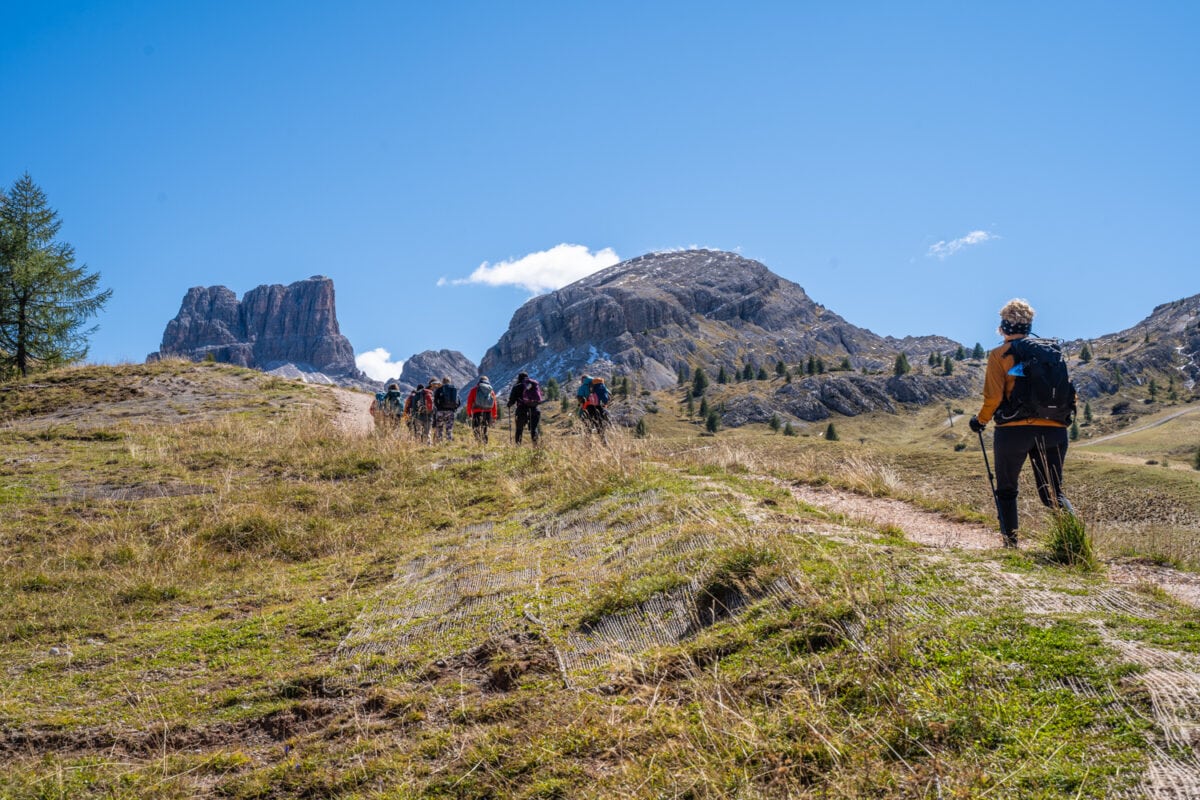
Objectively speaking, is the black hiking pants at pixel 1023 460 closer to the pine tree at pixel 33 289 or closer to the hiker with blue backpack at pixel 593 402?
the hiker with blue backpack at pixel 593 402

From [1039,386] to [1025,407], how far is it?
0.21 meters

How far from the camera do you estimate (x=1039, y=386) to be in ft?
20.2

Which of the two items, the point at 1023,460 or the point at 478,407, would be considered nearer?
the point at 1023,460

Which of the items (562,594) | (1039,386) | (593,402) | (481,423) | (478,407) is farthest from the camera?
(481,423)

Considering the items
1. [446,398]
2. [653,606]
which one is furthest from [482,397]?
[653,606]

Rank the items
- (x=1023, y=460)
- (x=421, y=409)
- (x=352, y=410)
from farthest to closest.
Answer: (x=352, y=410), (x=421, y=409), (x=1023, y=460)

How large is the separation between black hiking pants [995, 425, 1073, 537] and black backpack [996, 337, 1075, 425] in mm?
137

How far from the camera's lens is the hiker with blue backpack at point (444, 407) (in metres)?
18.7

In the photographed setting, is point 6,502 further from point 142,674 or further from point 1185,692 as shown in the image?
point 1185,692

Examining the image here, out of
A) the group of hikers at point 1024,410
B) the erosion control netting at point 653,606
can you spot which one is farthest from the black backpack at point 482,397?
the group of hikers at point 1024,410

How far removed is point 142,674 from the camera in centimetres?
509

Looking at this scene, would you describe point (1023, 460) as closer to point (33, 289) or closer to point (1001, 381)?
point (1001, 381)

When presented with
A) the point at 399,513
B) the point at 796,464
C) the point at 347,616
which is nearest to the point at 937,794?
the point at 347,616

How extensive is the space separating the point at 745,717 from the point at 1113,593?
246 cm
